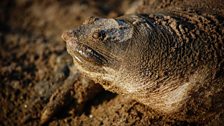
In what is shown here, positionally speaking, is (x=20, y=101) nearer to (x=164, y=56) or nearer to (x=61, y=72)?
(x=61, y=72)

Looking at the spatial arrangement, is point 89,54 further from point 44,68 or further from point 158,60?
point 44,68

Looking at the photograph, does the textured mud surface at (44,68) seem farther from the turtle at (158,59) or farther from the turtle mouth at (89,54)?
the turtle mouth at (89,54)

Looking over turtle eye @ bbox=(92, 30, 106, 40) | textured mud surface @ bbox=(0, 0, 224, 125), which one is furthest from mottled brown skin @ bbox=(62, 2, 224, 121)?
textured mud surface @ bbox=(0, 0, 224, 125)

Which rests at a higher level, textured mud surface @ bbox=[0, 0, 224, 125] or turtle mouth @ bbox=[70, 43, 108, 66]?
turtle mouth @ bbox=[70, 43, 108, 66]

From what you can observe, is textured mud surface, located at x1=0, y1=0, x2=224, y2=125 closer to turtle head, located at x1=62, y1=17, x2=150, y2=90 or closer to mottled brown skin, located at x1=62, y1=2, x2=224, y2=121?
mottled brown skin, located at x1=62, y1=2, x2=224, y2=121

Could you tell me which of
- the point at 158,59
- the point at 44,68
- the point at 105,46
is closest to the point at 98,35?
the point at 105,46

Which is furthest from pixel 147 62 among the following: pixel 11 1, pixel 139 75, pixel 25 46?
pixel 11 1

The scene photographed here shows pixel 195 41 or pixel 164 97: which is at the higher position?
pixel 195 41

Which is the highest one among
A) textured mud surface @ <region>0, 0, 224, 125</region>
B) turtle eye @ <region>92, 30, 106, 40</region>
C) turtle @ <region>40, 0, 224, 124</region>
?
turtle eye @ <region>92, 30, 106, 40</region>
